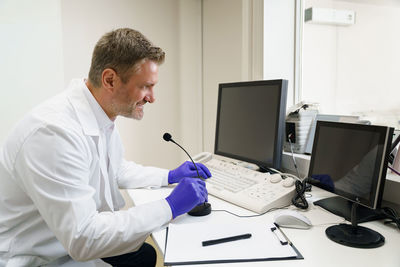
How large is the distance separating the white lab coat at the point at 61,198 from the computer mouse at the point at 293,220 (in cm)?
34

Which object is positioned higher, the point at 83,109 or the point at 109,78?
the point at 109,78

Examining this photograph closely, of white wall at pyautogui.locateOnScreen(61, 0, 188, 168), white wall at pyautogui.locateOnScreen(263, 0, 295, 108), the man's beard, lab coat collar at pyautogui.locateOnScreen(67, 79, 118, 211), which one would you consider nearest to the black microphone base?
lab coat collar at pyautogui.locateOnScreen(67, 79, 118, 211)

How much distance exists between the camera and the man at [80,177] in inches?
33.4

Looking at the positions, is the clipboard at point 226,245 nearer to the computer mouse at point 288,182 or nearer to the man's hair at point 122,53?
the computer mouse at point 288,182

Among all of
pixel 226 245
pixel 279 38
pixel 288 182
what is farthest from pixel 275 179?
pixel 279 38

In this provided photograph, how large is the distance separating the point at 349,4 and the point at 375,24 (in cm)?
22

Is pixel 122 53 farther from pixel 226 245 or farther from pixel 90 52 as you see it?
pixel 90 52

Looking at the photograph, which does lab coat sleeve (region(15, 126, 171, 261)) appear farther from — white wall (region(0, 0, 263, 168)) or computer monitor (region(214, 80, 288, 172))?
white wall (region(0, 0, 263, 168))

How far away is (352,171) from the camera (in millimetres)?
1001

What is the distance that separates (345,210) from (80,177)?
860 mm

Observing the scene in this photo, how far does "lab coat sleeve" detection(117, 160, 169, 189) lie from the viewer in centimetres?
138

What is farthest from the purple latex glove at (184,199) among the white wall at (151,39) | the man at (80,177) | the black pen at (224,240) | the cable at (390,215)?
the white wall at (151,39)

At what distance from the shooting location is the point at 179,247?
0.83 meters

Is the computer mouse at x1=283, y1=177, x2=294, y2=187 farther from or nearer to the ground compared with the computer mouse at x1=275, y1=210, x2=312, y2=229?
farther from the ground
